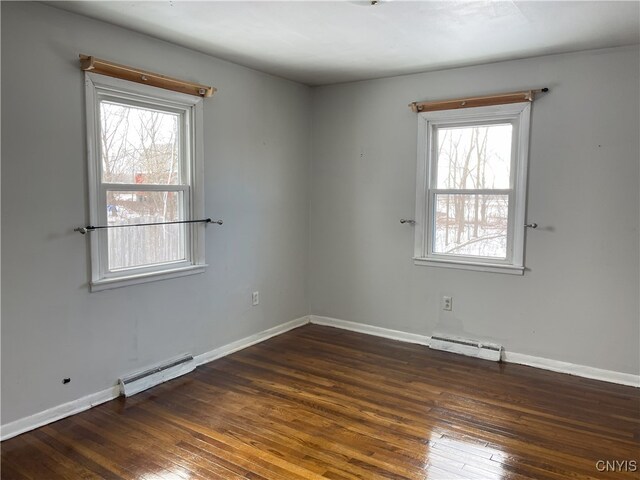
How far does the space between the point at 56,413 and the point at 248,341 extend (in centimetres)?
168

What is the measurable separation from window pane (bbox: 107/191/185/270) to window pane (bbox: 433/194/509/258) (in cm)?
218

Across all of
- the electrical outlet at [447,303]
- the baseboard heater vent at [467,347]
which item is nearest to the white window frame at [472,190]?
the electrical outlet at [447,303]

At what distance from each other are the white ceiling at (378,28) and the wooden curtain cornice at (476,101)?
282 mm

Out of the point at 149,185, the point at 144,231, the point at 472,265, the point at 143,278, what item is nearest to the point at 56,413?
the point at 143,278

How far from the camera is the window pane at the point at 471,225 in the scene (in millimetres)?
3937

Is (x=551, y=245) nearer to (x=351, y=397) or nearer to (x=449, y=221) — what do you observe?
(x=449, y=221)

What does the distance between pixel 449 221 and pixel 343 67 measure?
5.21ft

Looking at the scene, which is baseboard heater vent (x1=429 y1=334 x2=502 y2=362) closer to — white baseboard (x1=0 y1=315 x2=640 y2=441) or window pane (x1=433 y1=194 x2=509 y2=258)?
white baseboard (x1=0 y1=315 x2=640 y2=441)

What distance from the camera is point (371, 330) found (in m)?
4.60

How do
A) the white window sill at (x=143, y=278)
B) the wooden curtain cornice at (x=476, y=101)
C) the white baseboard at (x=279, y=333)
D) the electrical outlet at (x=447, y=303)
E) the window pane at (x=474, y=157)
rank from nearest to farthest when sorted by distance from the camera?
the white baseboard at (x=279, y=333) < the white window sill at (x=143, y=278) < the wooden curtain cornice at (x=476, y=101) < the window pane at (x=474, y=157) < the electrical outlet at (x=447, y=303)

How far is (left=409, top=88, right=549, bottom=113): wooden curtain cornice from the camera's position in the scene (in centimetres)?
365

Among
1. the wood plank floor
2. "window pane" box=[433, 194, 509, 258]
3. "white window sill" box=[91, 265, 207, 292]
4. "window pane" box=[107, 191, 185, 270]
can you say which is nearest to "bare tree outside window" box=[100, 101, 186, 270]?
"window pane" box=[107, 191, 185, 270]

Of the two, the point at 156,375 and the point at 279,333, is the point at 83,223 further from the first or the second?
the point at 279,333

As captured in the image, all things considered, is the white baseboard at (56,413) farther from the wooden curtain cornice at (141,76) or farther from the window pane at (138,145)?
the wooden curtain cornice at (141,76)
